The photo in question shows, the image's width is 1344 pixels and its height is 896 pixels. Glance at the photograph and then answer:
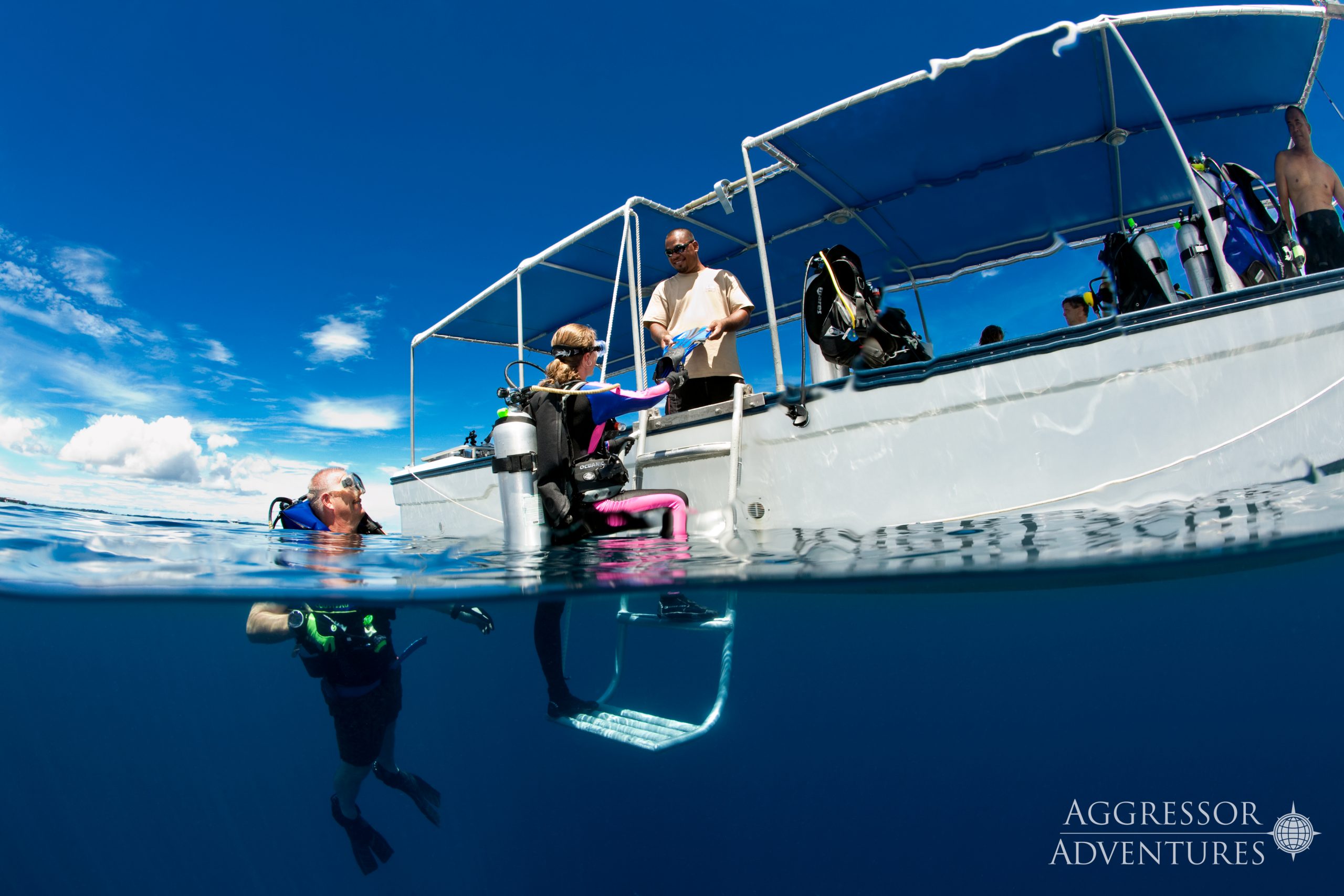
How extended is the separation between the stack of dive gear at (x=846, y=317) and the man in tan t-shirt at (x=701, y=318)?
480 mm

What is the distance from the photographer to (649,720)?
373 centimetres

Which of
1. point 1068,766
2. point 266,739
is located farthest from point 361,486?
point 1068,766

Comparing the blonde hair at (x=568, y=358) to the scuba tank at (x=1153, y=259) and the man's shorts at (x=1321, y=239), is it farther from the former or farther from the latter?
the man's shorts at (x=1321, y=239)

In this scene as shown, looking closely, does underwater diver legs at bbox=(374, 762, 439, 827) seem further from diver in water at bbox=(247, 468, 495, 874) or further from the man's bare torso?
the man's bare torso

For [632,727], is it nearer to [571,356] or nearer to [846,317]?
[571,356]

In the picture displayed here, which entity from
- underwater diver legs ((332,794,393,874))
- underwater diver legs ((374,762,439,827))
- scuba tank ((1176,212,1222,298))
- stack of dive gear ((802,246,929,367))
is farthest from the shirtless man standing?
underwater diver legs ((332,794,393,874))

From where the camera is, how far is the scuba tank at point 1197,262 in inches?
130

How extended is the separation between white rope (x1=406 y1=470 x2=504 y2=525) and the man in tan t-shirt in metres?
2.17

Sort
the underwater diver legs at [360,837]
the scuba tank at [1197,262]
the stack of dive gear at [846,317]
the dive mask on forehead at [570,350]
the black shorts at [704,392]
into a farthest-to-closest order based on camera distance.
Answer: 1. the black shorts at [704,392]
2. the underwater diver legs at [360,837]
3. the stack of dive gear at [846,317]
4. the scuba tank at [1197,262]
5. the dive mask on forehead at [570,350]

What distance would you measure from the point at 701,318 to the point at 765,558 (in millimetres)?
1907

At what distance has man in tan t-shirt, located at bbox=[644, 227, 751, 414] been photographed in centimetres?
425

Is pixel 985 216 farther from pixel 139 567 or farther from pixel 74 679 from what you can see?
pixel 74 679

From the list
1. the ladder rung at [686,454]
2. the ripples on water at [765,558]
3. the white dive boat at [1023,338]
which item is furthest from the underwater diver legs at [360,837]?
the ladder rung at [686,454]

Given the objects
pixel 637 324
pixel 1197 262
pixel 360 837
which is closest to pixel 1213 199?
pixel 1197 262
